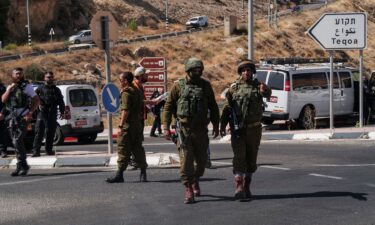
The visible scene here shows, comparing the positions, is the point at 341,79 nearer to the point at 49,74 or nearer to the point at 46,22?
the point at 49,74

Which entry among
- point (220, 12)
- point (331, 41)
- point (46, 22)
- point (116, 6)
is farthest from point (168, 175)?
point (220, 12)

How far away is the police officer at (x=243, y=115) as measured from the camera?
913 cm

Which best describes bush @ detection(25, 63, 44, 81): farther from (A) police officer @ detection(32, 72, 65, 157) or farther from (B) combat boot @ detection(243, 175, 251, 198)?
(B) combat boot @ detection(243, 175, 251, 198)

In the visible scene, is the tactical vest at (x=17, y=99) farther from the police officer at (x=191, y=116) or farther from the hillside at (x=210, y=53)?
the hillside at (x=210, y=53)

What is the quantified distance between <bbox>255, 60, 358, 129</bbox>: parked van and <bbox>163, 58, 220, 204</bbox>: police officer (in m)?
12.3

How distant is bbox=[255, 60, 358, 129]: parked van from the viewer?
21.7m

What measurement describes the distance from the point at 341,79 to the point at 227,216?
15.1m

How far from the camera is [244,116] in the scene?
29.9 ft

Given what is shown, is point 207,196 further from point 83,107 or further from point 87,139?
point 87,139

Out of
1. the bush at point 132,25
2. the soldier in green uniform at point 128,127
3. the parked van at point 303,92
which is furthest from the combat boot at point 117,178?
the bush at point 132,25

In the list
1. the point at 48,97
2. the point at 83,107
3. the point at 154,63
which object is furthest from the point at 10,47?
the point at 48,97

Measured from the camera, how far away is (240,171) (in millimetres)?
9180

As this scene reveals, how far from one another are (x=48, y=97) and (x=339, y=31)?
7836mm

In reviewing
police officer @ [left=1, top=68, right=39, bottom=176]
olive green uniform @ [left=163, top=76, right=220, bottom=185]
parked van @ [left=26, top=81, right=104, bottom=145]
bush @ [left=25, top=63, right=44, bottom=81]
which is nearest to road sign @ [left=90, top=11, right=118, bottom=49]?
police officer @ [left=1, top=68, right=39, bottom=176]
